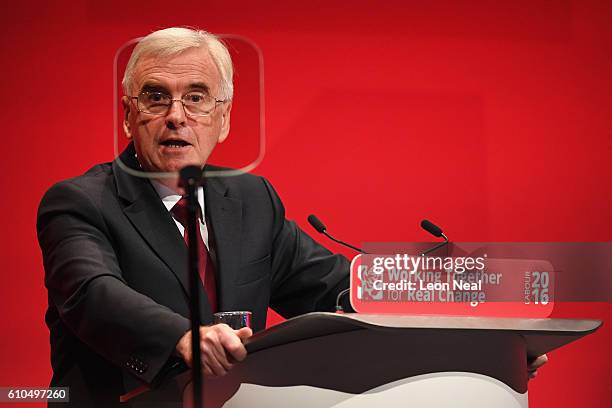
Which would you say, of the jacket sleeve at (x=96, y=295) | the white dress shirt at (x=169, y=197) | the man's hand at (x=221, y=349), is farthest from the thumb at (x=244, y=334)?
the white dress shirt at (x=169, y=197)

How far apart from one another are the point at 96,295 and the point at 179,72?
0.46m

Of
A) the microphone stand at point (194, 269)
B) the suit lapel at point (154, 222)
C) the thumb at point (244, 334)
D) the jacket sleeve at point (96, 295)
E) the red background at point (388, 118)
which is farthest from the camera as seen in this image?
the red background at point (388, 118)

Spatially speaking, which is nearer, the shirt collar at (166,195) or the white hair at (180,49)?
the white hair at (180,49)

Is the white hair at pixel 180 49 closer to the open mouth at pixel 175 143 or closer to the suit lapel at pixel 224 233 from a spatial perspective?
the open mouth at pixel 175 143

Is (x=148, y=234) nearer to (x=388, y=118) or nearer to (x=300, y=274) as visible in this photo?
(x=300, y=274)

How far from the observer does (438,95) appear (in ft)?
9.90

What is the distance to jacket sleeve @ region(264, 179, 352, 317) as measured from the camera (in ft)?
6.85

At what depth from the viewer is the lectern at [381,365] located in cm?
113

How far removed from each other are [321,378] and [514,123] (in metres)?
2.13

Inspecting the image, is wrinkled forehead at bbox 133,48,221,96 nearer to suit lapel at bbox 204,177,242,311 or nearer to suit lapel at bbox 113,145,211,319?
suit lapel at bbox 113,145,211,319

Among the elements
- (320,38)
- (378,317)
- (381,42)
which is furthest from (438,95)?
(378,317)

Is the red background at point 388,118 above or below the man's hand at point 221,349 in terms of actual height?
above

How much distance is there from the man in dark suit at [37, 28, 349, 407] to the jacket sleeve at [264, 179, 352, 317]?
0.02 meters

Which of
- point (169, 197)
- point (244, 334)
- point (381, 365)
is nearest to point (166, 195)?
point (169, 197)
